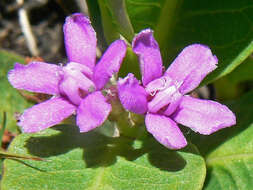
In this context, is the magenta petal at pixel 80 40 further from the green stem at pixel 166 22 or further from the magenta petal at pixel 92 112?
the green stem at pixel 166 22

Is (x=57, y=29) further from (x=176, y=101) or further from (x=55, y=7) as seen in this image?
(x=176, y=101)

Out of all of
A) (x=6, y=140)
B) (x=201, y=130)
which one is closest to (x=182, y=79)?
(x=201, y=130)

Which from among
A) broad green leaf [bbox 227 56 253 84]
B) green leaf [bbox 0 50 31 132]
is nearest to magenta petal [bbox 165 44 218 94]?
broad green leaf [bbox 227 56 253 84]

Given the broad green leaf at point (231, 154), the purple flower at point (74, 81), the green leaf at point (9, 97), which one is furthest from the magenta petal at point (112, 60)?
the green leaf at point (9, 97)

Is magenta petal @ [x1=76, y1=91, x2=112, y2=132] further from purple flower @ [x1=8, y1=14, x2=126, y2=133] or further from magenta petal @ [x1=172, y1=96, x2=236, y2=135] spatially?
magenta petal @ [x1=172, y1=96, x2=236, y2=135]

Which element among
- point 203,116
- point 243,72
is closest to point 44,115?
point 203,116
